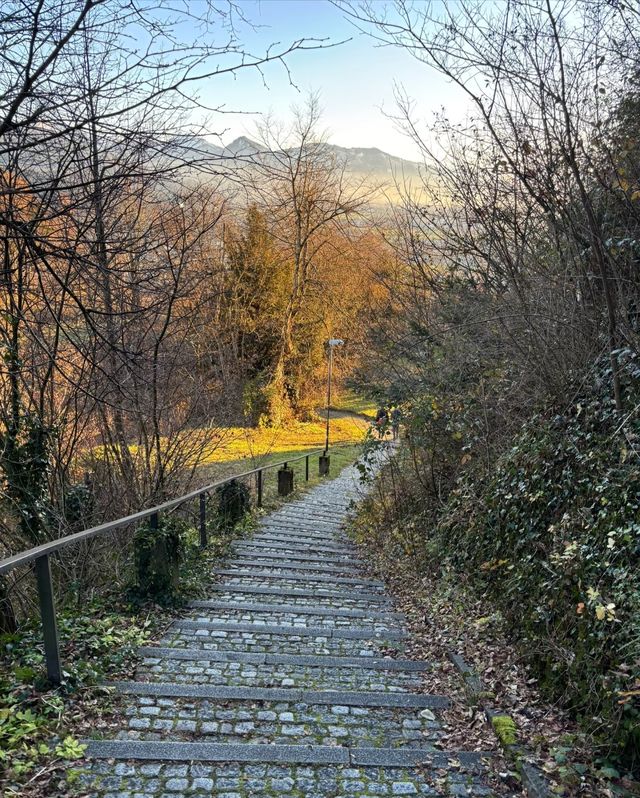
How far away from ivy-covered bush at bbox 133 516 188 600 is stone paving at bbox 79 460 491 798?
1.18 ft

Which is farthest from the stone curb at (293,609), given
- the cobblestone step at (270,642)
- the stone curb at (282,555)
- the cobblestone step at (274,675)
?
the stone curb at (282,555)

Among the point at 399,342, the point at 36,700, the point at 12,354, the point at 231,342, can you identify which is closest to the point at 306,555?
the point at 399,342

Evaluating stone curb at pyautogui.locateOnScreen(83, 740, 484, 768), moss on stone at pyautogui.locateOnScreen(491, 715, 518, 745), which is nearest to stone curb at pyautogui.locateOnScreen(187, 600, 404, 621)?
moss on stone at pyautogui.locateOnScreen(491, 715, 518, 745)

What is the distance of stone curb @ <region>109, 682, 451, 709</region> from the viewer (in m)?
3.32

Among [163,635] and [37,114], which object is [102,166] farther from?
[163,635]

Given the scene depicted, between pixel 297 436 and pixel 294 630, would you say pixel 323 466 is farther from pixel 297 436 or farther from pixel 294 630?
pixel 294 630

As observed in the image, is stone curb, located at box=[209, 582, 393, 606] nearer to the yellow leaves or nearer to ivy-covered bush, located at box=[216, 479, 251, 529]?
ivy-covered bush, located at box=[216, 479, 251, 529]

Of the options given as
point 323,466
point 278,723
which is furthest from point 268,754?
point 323,466

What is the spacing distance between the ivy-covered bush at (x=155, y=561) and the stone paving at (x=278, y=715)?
1.18 feet

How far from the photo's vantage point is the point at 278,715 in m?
3.17

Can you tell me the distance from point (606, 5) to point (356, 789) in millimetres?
6347

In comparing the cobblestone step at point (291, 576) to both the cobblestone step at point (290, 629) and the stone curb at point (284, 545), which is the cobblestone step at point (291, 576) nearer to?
the stone curb at point (284, 545)

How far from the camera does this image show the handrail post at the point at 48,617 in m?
3.12

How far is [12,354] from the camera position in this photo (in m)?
5.25
